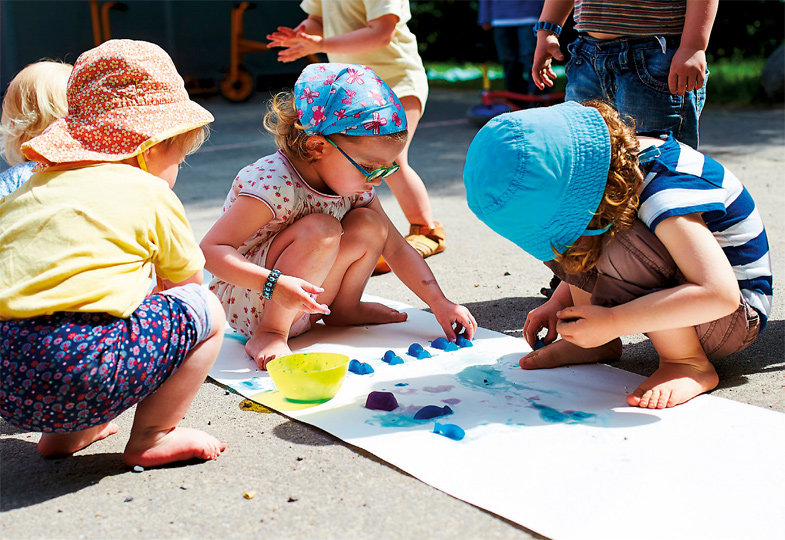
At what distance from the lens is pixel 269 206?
2289 millimetres

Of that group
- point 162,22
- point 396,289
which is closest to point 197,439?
point 396,289

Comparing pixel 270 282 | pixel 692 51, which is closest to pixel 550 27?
pixel 692 51

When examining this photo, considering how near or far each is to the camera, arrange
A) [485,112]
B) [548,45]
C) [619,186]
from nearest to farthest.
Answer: [619,186]
[548,45]
[485,112]

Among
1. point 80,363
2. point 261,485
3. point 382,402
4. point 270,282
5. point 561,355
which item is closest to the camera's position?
point 80,363

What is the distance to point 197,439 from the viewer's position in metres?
1.72

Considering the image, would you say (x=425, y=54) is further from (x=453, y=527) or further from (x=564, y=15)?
(x=453, y=527)

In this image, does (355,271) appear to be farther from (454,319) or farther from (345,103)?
(345,103)

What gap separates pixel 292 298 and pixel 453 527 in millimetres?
800

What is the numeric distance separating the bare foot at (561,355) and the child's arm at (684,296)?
1.16 feet

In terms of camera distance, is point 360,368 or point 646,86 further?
point 646,86

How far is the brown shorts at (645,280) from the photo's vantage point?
191cm

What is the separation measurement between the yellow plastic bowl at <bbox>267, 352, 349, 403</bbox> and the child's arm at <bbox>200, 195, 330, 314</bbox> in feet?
0.44

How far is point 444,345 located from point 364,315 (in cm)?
34

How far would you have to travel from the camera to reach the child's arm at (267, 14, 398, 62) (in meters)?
3.32
